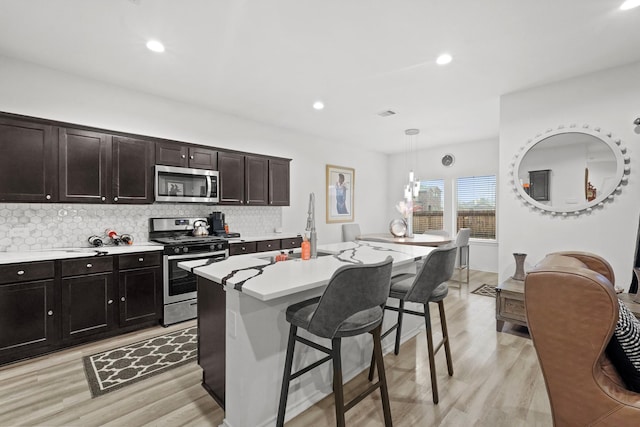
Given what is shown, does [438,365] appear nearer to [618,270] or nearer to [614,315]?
[614,315]

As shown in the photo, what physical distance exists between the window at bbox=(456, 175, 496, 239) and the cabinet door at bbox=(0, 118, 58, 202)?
6909 mm

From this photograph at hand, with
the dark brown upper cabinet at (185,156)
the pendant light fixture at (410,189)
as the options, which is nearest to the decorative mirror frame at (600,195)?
Result: the pendant light fixture at (410,189)

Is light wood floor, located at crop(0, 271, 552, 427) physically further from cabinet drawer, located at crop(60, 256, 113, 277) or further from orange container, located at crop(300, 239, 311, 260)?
orange container, located at crop(300, 239, 311, 260)

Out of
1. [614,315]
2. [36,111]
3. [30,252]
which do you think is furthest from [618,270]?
[36,111]

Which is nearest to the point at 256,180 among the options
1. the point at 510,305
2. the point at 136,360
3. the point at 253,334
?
the point at 136,360

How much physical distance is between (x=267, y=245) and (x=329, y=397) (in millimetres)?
2561

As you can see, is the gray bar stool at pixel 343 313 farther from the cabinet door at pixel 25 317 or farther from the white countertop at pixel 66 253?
the cabinet door at pixel 25 317

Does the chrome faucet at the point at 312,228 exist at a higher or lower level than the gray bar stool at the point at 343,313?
higher

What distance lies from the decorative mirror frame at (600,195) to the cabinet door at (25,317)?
195 inches

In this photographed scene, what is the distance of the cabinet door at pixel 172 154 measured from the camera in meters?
3.63

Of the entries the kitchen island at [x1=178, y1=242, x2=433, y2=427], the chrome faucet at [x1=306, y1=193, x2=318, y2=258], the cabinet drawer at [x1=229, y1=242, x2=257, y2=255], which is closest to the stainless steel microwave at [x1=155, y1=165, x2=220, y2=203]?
the cabinet drawer at [x1=229, y1=242, x2=257, y2=255]

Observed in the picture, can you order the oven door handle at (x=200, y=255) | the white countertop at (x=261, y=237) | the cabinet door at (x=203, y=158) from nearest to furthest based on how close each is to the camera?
1. the oven door handle at (x=200, y=255)
2. the cabinet door at (x=203, y=158)
3. the white countertop at (x=261, y=237)

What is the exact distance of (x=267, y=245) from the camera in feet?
14.5

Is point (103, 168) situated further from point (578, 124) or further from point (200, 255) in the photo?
point (578, 124)
